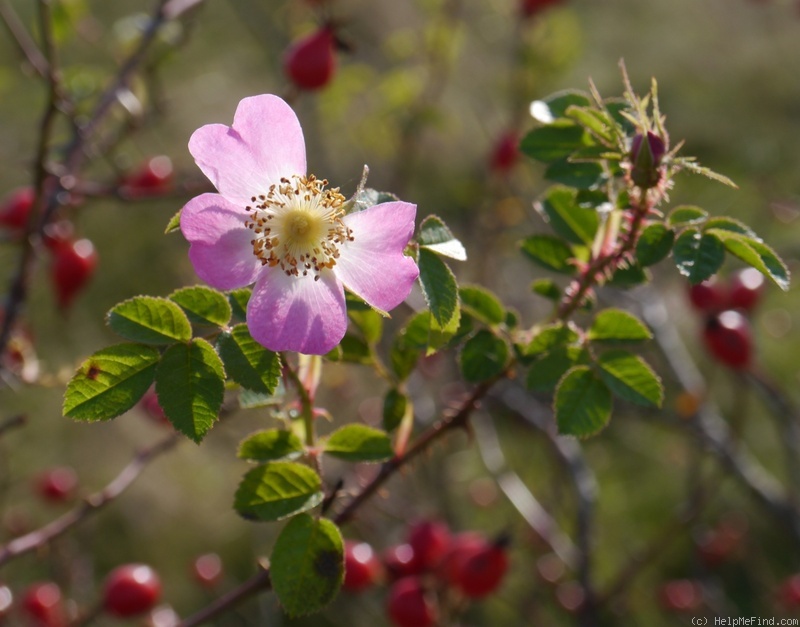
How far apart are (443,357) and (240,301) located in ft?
6.44

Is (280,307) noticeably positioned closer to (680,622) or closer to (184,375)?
(184,375)

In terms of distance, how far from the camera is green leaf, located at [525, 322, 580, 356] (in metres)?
0.94

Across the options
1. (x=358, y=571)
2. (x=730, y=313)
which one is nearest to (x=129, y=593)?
(x=358, y=571)

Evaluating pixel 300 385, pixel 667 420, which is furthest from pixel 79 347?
pixel 300 385

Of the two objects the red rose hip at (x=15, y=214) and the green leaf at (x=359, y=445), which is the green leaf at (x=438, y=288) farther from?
the red rose hip at (x=15, y=214)

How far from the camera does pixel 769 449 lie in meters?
3.76

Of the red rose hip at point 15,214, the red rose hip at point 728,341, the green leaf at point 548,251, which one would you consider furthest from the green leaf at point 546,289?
the red rose hip at point 15,214

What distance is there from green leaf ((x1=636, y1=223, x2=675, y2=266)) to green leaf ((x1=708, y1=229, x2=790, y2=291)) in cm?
4

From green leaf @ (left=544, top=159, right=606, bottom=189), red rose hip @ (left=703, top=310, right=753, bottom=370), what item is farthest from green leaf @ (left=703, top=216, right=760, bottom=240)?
red rose hip @ (left=703, top=310, right=753, bottom=370)

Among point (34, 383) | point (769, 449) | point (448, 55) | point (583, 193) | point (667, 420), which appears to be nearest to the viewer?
point (583, 193)

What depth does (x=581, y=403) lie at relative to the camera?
35.5 inches

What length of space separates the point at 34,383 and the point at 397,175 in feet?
5.97

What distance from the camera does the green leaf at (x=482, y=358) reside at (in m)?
0.94

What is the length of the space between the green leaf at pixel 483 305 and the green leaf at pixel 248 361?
0.29m
